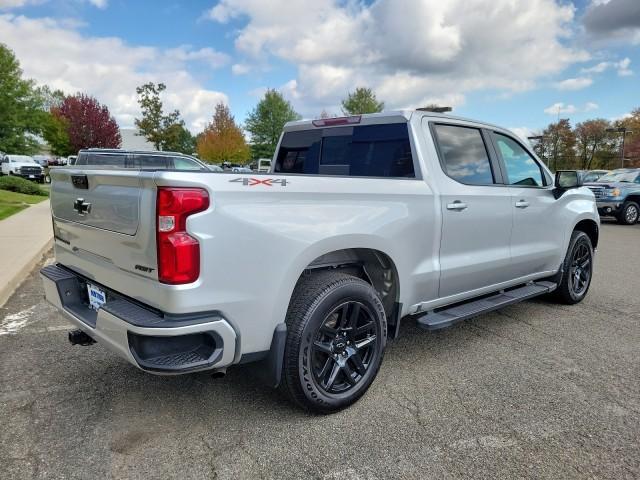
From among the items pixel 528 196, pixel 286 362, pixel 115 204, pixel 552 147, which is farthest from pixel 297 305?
pixel 552 147

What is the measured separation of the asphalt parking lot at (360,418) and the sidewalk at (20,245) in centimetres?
201

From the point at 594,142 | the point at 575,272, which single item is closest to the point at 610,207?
the point at 575,272

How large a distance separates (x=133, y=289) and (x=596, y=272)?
23.6ft

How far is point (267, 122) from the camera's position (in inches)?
2222

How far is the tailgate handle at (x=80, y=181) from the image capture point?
2.83 meters

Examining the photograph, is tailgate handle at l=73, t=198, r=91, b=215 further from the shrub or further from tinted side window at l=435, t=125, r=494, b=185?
the shrub

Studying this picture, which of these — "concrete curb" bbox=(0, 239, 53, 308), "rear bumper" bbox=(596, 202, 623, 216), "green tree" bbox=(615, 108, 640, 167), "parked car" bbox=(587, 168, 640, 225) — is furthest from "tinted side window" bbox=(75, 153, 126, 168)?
"green tree" bbox=(615, 108, 640, 167)

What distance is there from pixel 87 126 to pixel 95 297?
52971 millimetres

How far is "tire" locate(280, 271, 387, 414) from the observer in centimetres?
274

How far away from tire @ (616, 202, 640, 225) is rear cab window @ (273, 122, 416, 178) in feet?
46.6

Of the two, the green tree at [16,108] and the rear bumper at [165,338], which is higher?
the green tree at [16,108]

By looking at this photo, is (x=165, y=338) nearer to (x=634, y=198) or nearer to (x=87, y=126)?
(x=634, y=198)

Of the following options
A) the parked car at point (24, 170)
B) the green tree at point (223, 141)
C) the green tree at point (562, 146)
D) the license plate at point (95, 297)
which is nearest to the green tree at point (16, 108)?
the parked car at point (24, 170)

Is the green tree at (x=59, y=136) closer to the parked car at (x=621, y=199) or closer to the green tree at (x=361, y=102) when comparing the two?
the green tree at (x=361, y=102)
